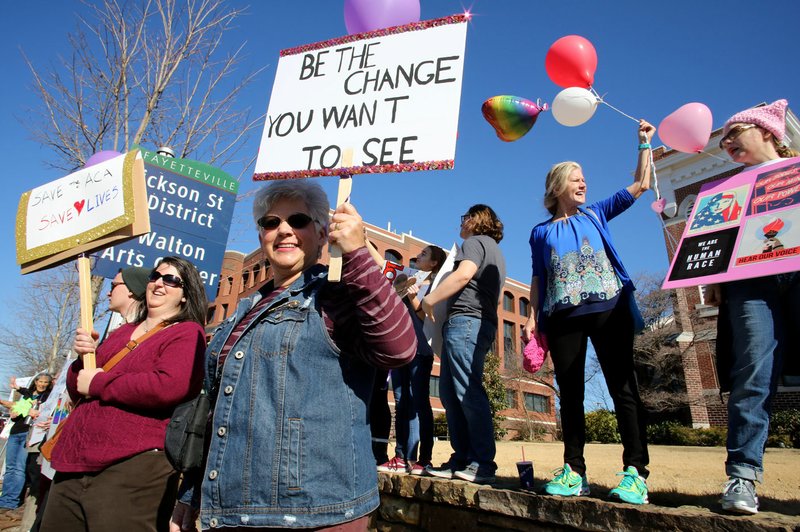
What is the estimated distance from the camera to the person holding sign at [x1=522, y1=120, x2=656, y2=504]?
8.14 feet

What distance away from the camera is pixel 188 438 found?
69.4 inches

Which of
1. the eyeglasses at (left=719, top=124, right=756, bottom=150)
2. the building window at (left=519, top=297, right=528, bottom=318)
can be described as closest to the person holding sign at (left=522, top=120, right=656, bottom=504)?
the eyeglasses at (left=719, top=124, right=756, bottom=150)

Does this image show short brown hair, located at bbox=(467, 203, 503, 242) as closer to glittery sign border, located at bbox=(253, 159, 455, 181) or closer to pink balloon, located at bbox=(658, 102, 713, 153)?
pink balloon, located at bbox=(658, 102, 713, 153)

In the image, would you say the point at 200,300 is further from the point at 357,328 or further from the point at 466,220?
the point at 466,220

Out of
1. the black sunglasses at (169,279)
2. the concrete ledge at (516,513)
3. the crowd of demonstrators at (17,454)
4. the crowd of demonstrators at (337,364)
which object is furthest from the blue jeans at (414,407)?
the crowd of demonstrators at (17,454)

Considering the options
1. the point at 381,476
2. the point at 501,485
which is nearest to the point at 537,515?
the point at 501,485

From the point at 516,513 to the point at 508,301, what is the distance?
4357 cm

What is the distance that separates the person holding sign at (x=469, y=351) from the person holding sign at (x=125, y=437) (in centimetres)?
159

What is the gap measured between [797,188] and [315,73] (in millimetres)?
2285

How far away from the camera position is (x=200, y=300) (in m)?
2.86

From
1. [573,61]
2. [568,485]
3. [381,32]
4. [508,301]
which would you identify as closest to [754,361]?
[568,485]

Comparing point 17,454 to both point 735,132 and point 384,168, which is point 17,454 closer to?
point 384,168

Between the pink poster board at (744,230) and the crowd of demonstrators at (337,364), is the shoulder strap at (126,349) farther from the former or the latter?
the pink poster board at (744,230)

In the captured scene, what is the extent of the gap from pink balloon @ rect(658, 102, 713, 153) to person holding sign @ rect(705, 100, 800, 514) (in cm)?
133
